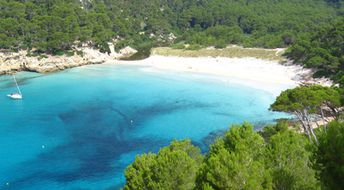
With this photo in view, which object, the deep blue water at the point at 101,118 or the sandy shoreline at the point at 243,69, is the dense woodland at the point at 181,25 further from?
the deep blue water at the point at 101,118

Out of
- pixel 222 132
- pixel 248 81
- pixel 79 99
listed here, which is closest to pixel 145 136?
pixel 222 132

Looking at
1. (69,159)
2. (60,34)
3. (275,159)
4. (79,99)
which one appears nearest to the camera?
(275,159)

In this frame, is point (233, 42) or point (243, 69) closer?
point (243, 69)

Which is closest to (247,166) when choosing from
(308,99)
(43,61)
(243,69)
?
(308,99)

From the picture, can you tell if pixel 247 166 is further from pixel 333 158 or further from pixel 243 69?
pixel 243 69

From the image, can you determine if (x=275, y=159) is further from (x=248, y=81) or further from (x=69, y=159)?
(x=248, y=81)

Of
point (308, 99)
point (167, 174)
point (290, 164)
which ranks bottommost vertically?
point (308, 99)
